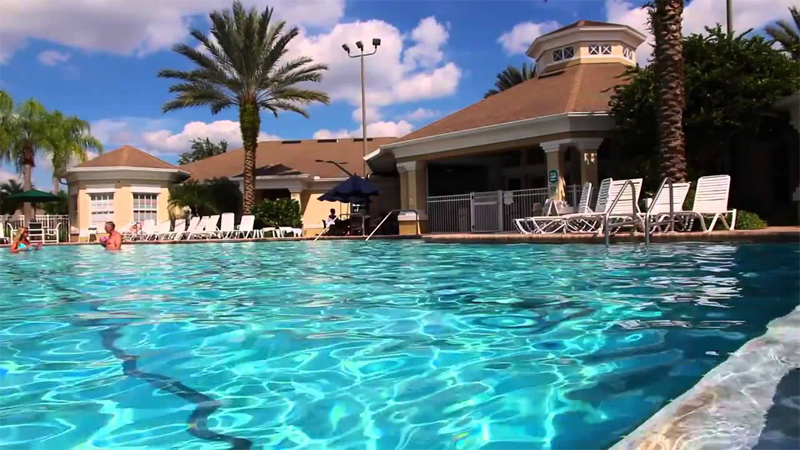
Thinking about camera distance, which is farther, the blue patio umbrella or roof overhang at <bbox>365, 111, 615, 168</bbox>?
the blue patio umbrella

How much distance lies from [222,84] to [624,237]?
60.9ft

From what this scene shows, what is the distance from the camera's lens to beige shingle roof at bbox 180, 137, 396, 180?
2834cm

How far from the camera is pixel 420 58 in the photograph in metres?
20.7

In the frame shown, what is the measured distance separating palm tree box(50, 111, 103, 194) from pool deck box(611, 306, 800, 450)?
32843 mm

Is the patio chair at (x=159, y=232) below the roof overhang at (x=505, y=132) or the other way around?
below

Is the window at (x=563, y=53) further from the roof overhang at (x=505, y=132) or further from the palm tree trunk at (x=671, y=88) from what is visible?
the palm tree trunk at (x=671, y=88)

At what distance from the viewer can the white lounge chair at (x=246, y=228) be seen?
22375 millimetres

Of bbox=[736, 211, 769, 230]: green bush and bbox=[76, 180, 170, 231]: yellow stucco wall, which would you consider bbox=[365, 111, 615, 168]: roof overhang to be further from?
bbox=[76, 180, 170, 231]: yellow stucco wall

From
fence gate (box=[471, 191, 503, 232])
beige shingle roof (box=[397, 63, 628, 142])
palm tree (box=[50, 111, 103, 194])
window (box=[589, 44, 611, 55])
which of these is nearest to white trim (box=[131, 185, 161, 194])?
palm tree (box=[50, 111, 103, 194])

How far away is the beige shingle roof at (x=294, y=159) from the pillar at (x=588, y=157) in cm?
1416

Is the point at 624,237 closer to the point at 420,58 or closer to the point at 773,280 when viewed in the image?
the point at 773,280

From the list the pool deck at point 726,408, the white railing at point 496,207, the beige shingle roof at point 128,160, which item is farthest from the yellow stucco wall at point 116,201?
the pool deck at point 726,408

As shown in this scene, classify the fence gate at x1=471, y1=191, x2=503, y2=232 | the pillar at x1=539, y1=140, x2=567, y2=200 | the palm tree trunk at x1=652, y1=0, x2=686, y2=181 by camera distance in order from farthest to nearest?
the fence gate at x1=471, y1=191, x2=503, y2=232, the pillar at x1=539, y1=140, x2=567, y2=200, the palm tree trunk at x1=652, y1=0, x2=686, y2=181

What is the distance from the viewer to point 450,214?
19453 millimetres
